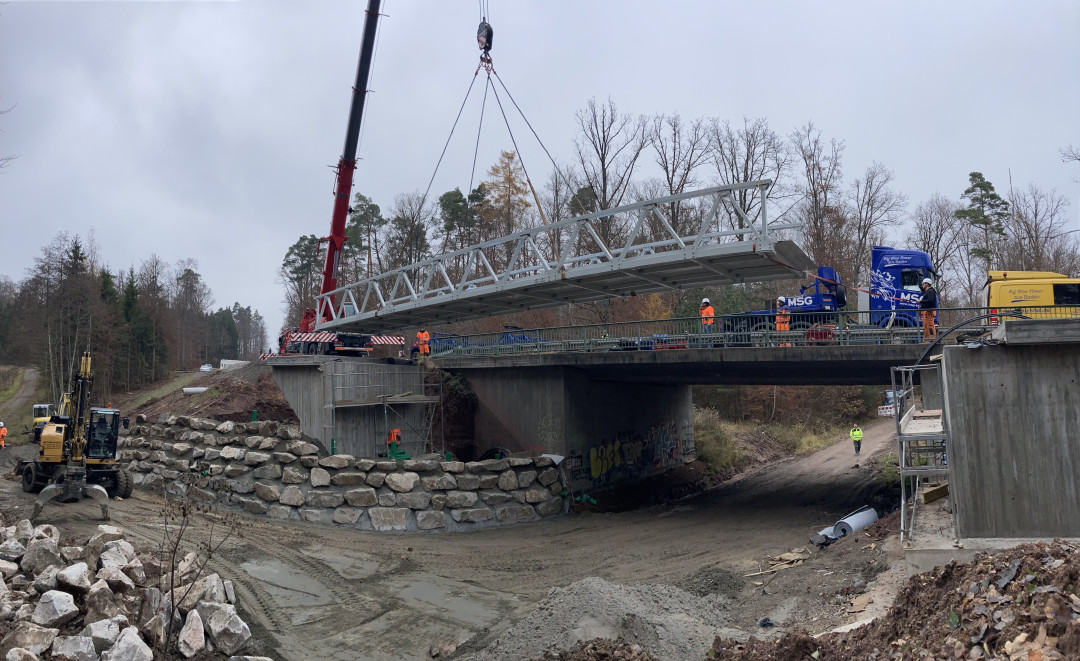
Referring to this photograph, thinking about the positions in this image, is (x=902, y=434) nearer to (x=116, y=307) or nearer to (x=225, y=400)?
(x=225, y=400)

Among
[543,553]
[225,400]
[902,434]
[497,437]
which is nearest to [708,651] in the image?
[902,434]

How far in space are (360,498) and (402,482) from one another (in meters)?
1.27

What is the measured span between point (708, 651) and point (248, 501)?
15.4 meters

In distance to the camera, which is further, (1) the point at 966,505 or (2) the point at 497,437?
(2) the point at 497,437

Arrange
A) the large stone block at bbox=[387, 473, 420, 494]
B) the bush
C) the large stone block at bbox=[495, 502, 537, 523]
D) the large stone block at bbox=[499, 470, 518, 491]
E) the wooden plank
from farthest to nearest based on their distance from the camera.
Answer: the bush < the large stone block at bbox=[499, 470, 518, 491] < the large stone block at bbox=[495, 502, 537, 523] < the large stone block at bbox=[387, 473, 420, 494] < the wooden plank

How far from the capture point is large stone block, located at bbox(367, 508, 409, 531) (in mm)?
20938

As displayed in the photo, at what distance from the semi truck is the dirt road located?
6.10 meters

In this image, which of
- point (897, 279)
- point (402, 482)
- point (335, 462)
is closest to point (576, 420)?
point (402, 482)

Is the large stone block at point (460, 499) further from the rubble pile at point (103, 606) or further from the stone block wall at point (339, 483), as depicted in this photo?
the rubble pile at point (103, 606)

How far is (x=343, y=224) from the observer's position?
2942 cm

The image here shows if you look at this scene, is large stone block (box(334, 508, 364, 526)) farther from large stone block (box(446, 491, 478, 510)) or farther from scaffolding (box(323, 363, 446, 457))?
scaffolding (box(323, 363, 446, 457))

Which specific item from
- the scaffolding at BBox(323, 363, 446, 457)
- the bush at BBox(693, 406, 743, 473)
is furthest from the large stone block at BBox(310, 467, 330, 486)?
the bush at BBox(693, 406, 743, 473)

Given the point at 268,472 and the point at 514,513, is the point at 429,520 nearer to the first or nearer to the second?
the point at 514,513

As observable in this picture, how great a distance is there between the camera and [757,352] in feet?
69.7
